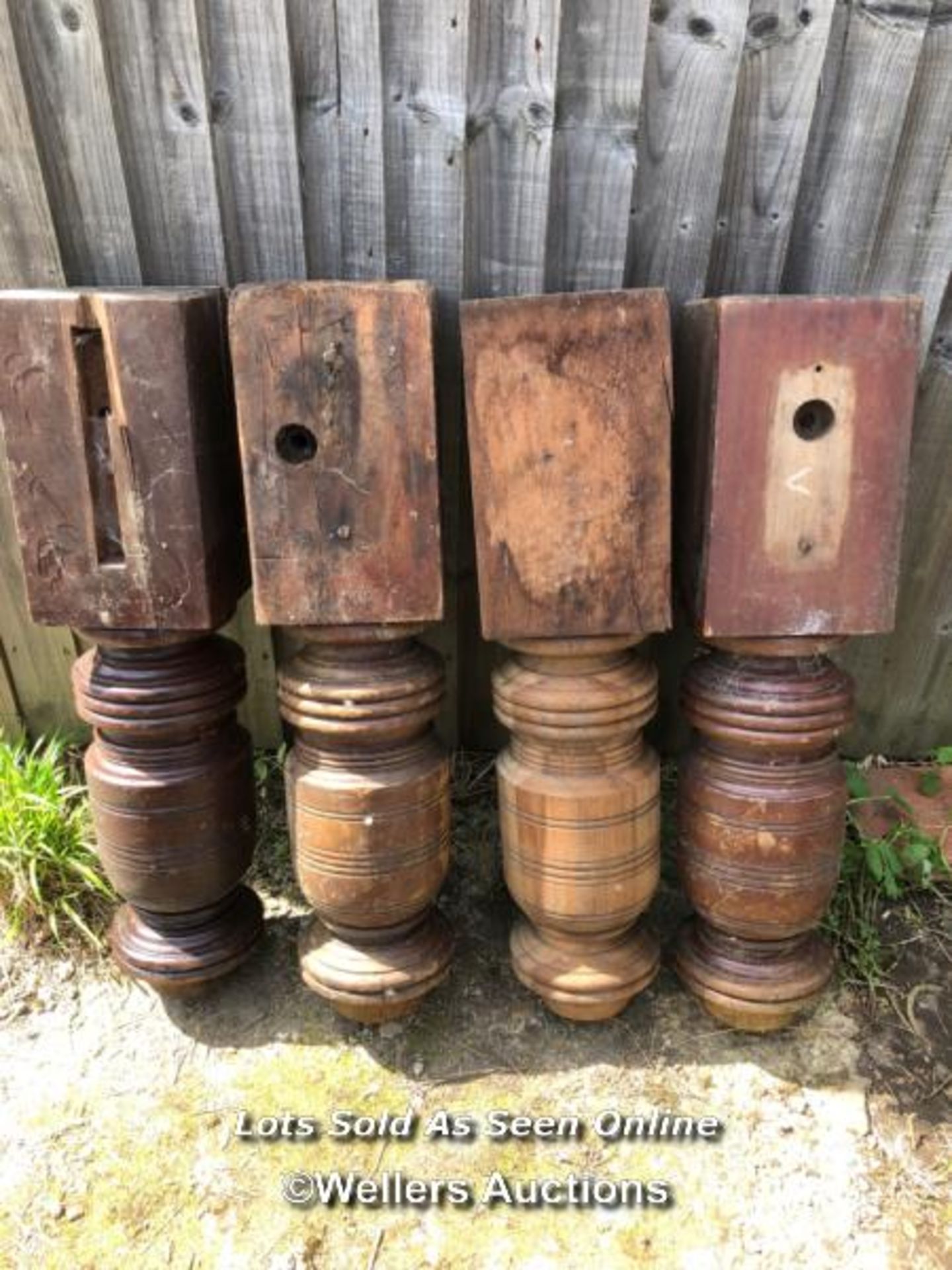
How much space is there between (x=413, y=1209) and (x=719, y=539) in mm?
1202

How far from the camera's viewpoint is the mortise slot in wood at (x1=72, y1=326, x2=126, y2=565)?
5.10 ft

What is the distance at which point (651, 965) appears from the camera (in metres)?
1.87

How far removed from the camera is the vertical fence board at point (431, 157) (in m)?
1.69

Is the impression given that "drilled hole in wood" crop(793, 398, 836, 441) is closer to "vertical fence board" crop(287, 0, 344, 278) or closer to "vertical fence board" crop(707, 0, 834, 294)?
"vertical fence board" crop(707, 0, 834, 294)

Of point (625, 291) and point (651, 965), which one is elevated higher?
point (625, 291)

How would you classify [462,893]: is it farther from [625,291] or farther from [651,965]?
[625,291]

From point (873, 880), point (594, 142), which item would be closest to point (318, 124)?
point (594, 142)

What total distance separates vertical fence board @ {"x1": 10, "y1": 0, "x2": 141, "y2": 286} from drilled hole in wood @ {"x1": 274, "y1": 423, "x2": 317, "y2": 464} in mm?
606

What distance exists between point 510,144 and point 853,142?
61cm

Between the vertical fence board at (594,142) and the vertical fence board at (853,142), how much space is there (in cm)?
33

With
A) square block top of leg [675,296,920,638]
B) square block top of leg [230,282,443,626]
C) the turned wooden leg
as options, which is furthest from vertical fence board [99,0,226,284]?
the turned wooden leg

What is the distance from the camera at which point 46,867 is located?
213 centimetres

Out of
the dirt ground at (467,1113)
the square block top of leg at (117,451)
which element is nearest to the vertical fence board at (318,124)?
the square block top of leg at (117,451)

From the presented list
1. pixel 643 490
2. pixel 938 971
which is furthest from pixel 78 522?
pixel 938 971
